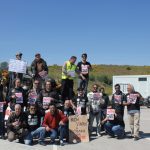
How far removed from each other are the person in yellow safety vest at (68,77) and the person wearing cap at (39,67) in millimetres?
789

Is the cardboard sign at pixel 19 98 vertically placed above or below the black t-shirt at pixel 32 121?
above

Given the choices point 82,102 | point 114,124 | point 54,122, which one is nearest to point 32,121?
point 54,122

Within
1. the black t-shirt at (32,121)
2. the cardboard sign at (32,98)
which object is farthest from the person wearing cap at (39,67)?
the black t-shirt at (32,121)

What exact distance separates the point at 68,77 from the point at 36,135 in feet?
9.82

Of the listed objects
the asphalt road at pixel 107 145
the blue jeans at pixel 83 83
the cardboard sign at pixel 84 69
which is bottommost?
the asphalt road at pixel 107 145

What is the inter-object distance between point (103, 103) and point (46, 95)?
242cm

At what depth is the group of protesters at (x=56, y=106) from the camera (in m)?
14.4

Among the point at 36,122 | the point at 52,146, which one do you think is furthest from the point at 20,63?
the point at 52,146

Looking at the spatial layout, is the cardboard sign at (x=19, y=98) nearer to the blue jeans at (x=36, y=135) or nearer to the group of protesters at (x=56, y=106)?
the group of protesters at (x=56, y=106)

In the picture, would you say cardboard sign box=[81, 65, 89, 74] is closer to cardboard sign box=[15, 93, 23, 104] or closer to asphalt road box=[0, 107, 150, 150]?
asphalt road box=[0, 107, 150, 150]

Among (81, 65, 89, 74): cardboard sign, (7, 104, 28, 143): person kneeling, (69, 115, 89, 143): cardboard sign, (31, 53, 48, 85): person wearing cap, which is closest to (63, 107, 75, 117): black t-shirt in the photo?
(69, 115, 89, 143): cardboard sign

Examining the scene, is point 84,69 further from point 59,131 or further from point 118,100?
point 59,131

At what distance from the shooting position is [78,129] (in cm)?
1530

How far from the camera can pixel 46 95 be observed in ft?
49.9
